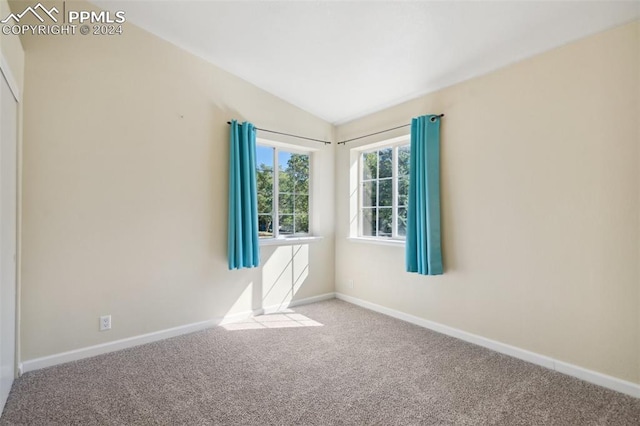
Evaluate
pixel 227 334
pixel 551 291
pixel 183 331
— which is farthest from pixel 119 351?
pixel 551 291

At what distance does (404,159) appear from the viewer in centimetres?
372

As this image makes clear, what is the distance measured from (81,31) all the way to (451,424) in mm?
3888

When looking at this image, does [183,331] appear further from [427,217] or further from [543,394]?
[543,394]

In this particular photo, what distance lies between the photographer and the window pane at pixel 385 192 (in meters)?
3.87

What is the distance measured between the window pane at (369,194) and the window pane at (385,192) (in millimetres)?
70

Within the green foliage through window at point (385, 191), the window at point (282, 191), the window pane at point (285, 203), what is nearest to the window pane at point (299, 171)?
the window at point (282, 191)

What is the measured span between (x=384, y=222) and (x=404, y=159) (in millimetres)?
797

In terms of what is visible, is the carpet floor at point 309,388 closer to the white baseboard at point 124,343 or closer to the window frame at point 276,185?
the white baseboard at point 124,343

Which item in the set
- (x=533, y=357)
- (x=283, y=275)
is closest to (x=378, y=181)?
(x=283, y=275)

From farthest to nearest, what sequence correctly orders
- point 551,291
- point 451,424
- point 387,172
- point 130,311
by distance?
point 387,172 → point 130,311 → point 551,291 → point 451,424

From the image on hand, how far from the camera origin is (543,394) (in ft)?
6.91

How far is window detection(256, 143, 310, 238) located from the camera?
12.9ft

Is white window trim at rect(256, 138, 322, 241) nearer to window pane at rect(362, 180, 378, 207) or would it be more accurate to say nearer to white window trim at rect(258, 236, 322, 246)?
white window trim at rect(258, 236, 322, 246)

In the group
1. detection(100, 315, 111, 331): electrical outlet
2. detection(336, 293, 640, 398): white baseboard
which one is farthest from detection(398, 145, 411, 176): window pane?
detection(100, 315, 111, 331): electrical outlet
